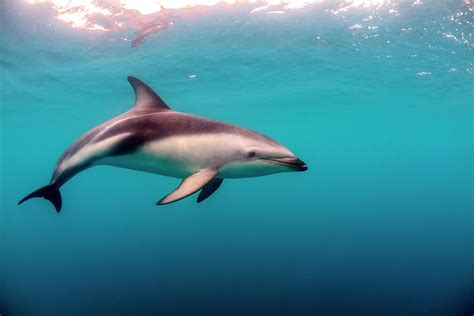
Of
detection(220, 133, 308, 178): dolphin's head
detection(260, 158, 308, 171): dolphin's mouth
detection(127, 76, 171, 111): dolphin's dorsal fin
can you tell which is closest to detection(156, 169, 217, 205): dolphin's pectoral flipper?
detection(220, 133, 308, 178): dolphin's head

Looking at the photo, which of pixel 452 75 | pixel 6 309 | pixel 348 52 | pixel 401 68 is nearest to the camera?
pixel 6 309

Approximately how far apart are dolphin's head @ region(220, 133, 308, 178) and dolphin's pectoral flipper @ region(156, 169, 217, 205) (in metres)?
0.29

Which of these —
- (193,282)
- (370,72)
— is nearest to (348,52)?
(370,72)

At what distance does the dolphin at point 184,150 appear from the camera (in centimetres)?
479

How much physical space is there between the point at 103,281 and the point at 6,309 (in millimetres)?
3129

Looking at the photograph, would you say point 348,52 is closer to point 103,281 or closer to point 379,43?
point 379,43

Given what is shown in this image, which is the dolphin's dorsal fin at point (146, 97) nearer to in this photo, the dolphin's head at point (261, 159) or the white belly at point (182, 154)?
the white belly at point (182, 154)

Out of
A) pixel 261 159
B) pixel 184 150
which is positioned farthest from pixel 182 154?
pixel 261 159

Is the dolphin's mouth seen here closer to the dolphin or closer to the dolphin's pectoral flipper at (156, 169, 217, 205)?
the dolphin

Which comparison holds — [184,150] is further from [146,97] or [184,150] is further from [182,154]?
[146,97]

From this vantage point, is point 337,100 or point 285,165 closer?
point 285,165

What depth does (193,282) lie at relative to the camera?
12578 mm

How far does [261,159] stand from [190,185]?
3.29 ft

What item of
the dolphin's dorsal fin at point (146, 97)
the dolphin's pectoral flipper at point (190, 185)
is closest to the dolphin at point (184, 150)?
the dolphin's pectoral flipper at point (190, 185)
